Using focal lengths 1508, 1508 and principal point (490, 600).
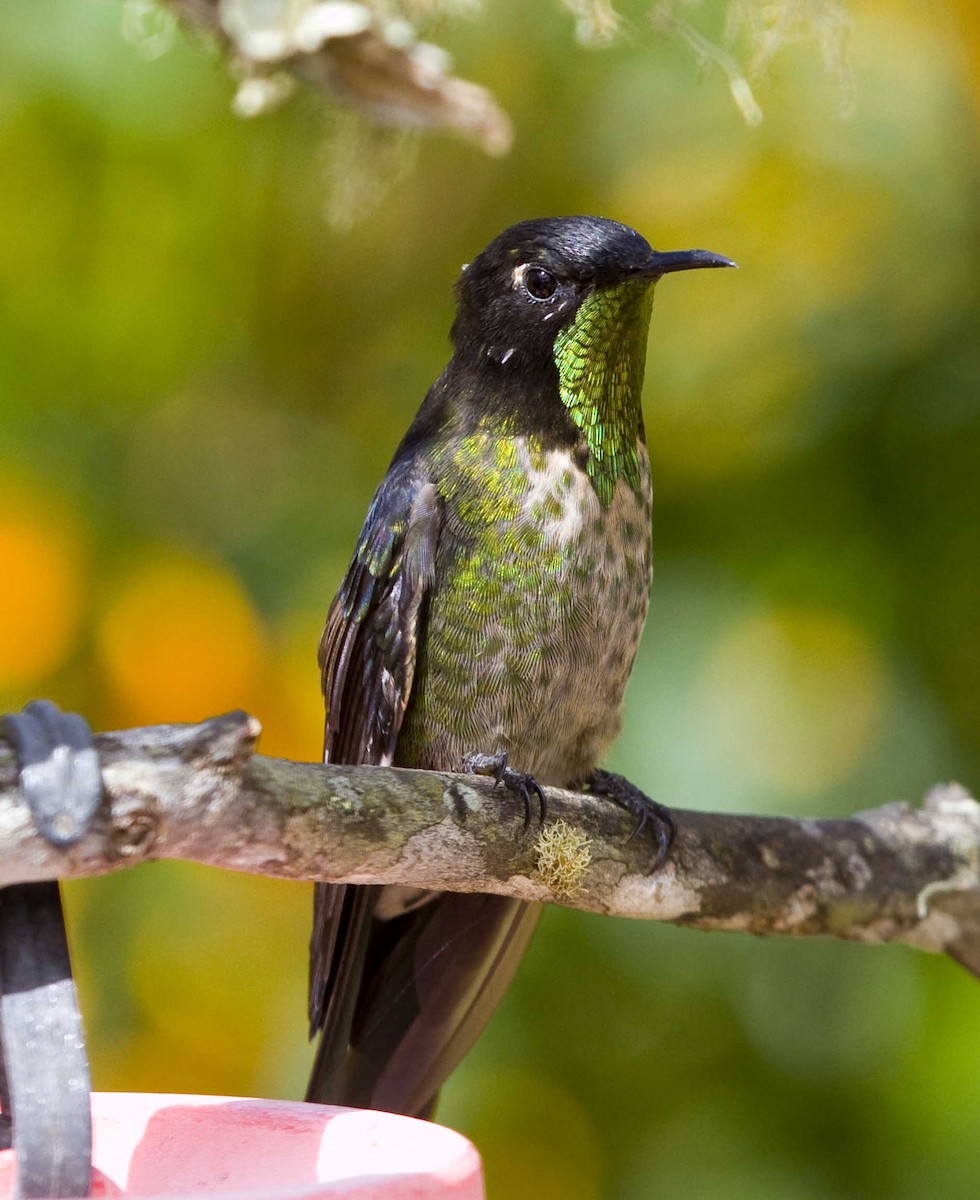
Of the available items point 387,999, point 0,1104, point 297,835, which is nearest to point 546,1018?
point 387,999


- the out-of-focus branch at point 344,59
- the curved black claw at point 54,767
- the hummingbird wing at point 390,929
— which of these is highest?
the out-of-focus branch at point 344,59

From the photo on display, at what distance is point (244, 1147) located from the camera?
4.26 feet

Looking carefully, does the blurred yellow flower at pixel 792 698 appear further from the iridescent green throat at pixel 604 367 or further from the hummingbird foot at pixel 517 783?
the hummingbird foot at pixel 517 783

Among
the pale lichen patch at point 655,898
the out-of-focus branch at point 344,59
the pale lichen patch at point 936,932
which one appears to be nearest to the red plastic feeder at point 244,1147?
the pale lichen patch at point 655,898

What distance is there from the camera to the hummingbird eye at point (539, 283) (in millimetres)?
2686

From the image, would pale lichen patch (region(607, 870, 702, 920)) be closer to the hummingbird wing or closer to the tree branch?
the tree branch

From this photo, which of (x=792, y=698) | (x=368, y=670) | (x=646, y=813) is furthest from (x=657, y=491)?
(x=646, y=813)

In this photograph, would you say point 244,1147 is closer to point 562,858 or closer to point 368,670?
point 562,858

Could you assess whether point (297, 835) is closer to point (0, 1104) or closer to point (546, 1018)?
point (0, 1104)

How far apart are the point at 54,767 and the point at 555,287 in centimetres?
165

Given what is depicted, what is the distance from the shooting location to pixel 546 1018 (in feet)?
10.4

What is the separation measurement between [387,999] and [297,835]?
3.94 feet

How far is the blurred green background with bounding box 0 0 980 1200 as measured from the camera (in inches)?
124

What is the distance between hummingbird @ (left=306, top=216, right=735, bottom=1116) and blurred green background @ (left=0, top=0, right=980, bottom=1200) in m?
0.51
